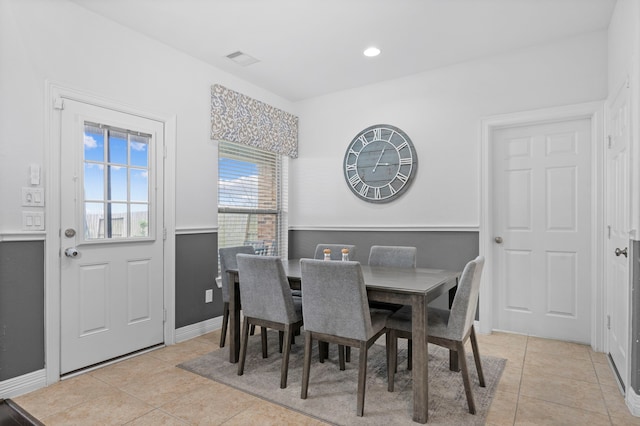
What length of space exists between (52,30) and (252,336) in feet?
9.27

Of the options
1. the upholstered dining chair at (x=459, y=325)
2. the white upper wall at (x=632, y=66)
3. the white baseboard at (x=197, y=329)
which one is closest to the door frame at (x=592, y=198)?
the white upper wall at (x=632, y=66)

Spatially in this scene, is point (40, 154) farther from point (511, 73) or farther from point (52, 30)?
point (511, 73)

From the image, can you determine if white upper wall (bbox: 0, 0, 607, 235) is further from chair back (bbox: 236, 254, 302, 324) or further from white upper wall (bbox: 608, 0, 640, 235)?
chair back (bbox: 236, 254, 302, 324)

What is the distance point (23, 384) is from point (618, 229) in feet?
13.4

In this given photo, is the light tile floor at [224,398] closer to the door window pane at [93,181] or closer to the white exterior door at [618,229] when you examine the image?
the white exterior door at [618,229]

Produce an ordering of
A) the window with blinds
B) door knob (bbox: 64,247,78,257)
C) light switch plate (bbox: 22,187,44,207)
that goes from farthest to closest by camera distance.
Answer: the window with blinds → door knob (bbox: 64,247,78,257) → light switch plate (bbox: 22,187,44,207)

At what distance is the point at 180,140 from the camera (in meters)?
3.35

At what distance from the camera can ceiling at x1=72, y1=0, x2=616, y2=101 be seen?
2.65m

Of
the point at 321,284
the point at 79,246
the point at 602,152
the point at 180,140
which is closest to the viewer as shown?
the point at 321,284

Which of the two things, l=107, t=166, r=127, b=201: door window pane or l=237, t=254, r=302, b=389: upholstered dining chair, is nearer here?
l=237, t=254, r=302, b=389: upholstered dining chair

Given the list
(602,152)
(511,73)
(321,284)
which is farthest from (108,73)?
(602,152)

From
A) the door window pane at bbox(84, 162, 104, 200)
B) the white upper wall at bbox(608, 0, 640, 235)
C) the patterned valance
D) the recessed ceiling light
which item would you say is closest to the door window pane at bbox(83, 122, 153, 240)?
the door window pane at bbox(84, 162, 104, 200)

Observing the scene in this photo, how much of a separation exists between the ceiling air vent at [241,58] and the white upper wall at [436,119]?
1199 mm

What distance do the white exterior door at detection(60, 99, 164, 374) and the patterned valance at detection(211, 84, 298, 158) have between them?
66cm
